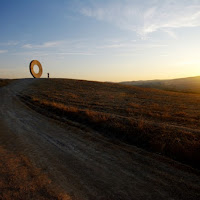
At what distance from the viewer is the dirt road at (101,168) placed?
390 cm

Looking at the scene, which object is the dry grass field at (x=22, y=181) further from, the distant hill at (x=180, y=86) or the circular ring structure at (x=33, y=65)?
the distant hill at (x=180, y=86)

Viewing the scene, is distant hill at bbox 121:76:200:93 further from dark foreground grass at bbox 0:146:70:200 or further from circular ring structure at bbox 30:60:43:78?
dark foreground grass at bbox 0:146:70:200

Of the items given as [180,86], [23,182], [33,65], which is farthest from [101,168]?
[180,86]

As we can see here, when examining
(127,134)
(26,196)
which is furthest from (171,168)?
(26,196)

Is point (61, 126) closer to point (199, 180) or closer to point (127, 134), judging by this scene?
point (127, 134)

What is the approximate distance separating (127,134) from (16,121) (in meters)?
6.43

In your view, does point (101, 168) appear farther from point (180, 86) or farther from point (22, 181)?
point (180, 86)

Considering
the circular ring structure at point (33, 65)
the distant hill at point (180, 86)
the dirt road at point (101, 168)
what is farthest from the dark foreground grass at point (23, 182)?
the distant hill at point (180, 86)

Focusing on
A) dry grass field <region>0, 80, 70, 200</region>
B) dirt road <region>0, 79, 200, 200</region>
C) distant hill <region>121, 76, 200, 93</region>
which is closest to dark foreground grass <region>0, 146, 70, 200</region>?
dry grass field <region>0, 80, 70, 200</region>

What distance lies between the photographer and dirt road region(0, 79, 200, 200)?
153 inches

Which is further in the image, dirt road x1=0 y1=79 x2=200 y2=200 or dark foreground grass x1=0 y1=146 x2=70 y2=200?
dirt road x1=0 y1=79 x2=200 y2=200

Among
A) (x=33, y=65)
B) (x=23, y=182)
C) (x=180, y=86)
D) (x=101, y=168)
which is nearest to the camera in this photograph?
(x=23, y=182)

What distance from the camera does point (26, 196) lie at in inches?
144

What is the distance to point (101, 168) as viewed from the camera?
489 centimetres
